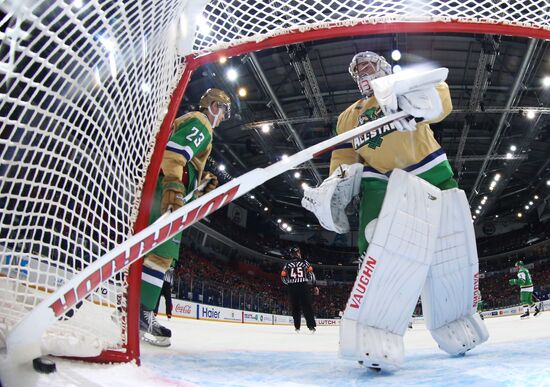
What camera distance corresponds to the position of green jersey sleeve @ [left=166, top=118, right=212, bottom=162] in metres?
1.79

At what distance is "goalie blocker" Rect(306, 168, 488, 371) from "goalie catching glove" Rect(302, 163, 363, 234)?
14 mm

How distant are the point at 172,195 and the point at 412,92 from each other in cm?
96

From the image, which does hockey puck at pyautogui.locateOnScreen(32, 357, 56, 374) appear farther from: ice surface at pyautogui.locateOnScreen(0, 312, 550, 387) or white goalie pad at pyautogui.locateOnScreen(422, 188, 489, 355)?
white goalie pad at pyautogui.locateOnScreen(422, 188, 489, 355)

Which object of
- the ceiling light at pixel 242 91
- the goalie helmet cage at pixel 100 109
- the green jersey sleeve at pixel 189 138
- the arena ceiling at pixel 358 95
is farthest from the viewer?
the ceiling light at pixel 242 91

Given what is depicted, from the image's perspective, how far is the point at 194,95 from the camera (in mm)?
9883

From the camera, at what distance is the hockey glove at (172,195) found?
1.71m

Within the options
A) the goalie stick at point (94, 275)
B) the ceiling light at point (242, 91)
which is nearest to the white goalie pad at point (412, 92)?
the goalie stick at point (94, 275)

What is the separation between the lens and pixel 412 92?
1410 mm

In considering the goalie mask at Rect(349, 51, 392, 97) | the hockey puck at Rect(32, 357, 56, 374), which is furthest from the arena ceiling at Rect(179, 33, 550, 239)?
the hockey puck at Rect(32, 357, 56, 374)

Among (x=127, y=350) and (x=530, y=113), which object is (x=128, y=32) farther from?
(x=530, y=113)

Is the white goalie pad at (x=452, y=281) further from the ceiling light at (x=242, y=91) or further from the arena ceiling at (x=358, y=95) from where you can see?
the ceiling light at (x=242, y=91)

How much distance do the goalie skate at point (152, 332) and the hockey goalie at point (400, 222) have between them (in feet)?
2.91

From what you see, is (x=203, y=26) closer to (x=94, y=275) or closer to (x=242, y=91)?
(x=94, y=275)

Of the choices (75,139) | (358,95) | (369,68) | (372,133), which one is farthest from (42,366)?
(358,95)
